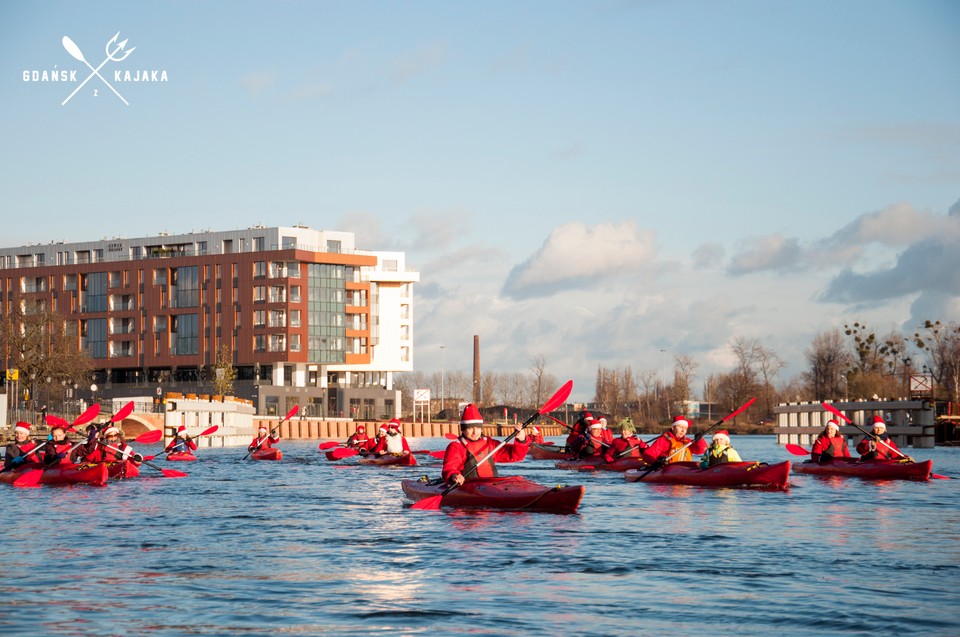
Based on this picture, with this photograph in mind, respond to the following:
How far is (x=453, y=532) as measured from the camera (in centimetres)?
2186

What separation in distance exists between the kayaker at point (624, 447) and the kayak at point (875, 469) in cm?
654

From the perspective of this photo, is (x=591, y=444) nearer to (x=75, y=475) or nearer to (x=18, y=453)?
(x=75, y=475)

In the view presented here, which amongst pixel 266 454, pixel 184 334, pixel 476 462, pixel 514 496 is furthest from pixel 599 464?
pixel 184 334

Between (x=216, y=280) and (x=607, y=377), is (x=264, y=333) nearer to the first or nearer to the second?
(x=216, y=280)

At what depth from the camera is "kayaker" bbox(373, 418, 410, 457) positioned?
4631cm

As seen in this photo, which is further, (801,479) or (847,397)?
(847,397)

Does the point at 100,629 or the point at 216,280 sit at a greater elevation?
the point at 216,280

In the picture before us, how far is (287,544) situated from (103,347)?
123 meters

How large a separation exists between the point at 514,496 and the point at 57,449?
56.4ft

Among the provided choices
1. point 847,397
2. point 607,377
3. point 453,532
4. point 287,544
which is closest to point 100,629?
point 287,544

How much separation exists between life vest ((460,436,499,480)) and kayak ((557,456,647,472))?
14.7 meters

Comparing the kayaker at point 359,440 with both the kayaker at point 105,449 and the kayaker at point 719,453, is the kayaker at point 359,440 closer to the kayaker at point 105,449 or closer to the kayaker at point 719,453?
the kayaker at point 105,449

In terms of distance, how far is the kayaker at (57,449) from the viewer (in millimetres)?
34688

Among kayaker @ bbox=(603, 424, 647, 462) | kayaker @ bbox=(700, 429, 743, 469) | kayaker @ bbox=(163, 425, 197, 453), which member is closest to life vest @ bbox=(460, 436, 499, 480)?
kayaker @ bbox=(700, 429, 743, 469)
